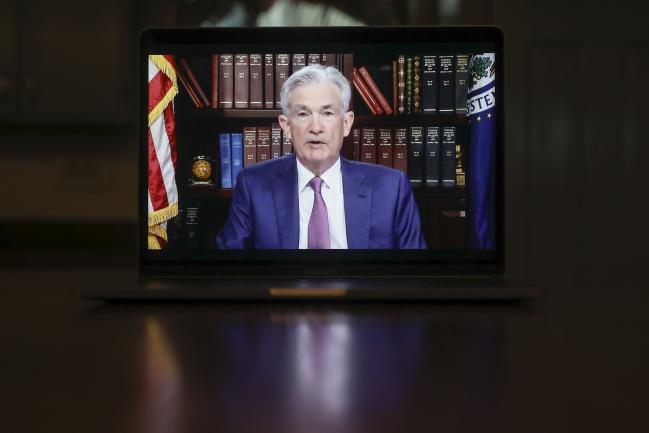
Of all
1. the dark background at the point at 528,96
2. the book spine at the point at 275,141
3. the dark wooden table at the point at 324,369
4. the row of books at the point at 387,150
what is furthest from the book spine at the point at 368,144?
the dark background at the point at 528,96

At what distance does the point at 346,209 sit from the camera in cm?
77

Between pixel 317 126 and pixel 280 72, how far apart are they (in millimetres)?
94

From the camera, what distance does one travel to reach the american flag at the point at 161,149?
790 mm

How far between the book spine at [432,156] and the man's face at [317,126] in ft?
0.34

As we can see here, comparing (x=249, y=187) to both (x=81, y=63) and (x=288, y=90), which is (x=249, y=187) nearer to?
(x=288, y=90)

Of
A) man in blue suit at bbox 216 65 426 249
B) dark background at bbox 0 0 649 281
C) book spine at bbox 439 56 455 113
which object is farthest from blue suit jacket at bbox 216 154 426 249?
dark background at bbox 0 0 649 281

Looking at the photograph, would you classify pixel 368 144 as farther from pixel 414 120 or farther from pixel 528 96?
pixel 528 96

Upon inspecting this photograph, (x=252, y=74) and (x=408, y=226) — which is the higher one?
(x=252, y=74)

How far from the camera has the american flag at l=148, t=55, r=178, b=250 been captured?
0.79 meters

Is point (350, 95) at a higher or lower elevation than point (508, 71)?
lower

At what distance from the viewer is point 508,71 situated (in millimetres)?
2553

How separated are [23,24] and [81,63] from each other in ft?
0.94

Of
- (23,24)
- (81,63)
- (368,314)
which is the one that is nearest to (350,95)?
(368,314)

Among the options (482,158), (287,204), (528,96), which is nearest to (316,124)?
(287,204)
